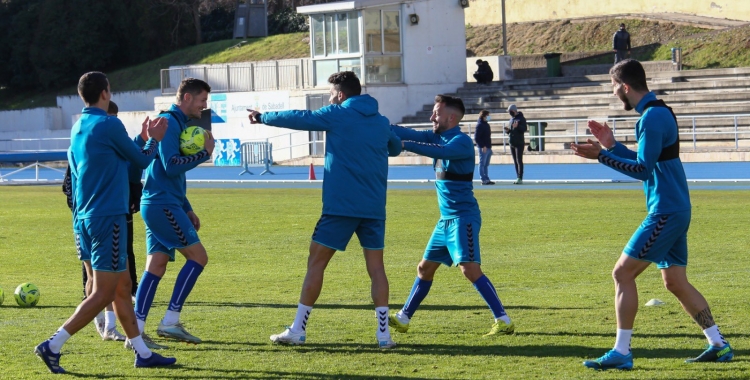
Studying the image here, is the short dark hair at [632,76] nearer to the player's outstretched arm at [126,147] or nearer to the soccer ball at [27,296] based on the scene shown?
the player's outstretched arm at [126,147]

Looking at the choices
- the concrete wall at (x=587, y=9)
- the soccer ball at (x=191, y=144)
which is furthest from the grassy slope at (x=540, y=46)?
the soccer ball at (x=191, y=144)

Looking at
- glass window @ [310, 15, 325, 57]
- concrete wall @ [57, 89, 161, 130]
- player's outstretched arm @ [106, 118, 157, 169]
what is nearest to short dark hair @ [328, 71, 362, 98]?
player's outstretched arm @ [106, 118, 157, 169]

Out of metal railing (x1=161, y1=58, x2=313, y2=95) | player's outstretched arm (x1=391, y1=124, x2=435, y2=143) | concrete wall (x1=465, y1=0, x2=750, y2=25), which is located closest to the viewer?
player's outstretched arm (x1=391, y1=124, x2=435, y2=143)

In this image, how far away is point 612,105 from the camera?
3866cm

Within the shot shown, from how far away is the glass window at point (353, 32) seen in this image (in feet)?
141

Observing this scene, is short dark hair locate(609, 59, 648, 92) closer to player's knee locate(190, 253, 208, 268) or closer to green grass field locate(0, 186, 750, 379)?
green grass field locate(0, 186, 750, 379)

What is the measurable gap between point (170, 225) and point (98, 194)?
121 centimetres

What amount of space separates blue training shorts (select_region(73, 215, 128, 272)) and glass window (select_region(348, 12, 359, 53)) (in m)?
36.2

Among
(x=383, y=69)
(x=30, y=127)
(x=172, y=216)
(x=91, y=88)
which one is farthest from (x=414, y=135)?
(x=30, y=127)

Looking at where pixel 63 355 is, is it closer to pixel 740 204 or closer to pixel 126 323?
pixel 126 323

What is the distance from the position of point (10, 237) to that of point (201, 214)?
4500 millimetres

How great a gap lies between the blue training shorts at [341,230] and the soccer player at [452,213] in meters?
0.71

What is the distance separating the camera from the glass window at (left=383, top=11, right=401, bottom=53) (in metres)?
43.4

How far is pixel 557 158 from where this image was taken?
35062 millimetres
